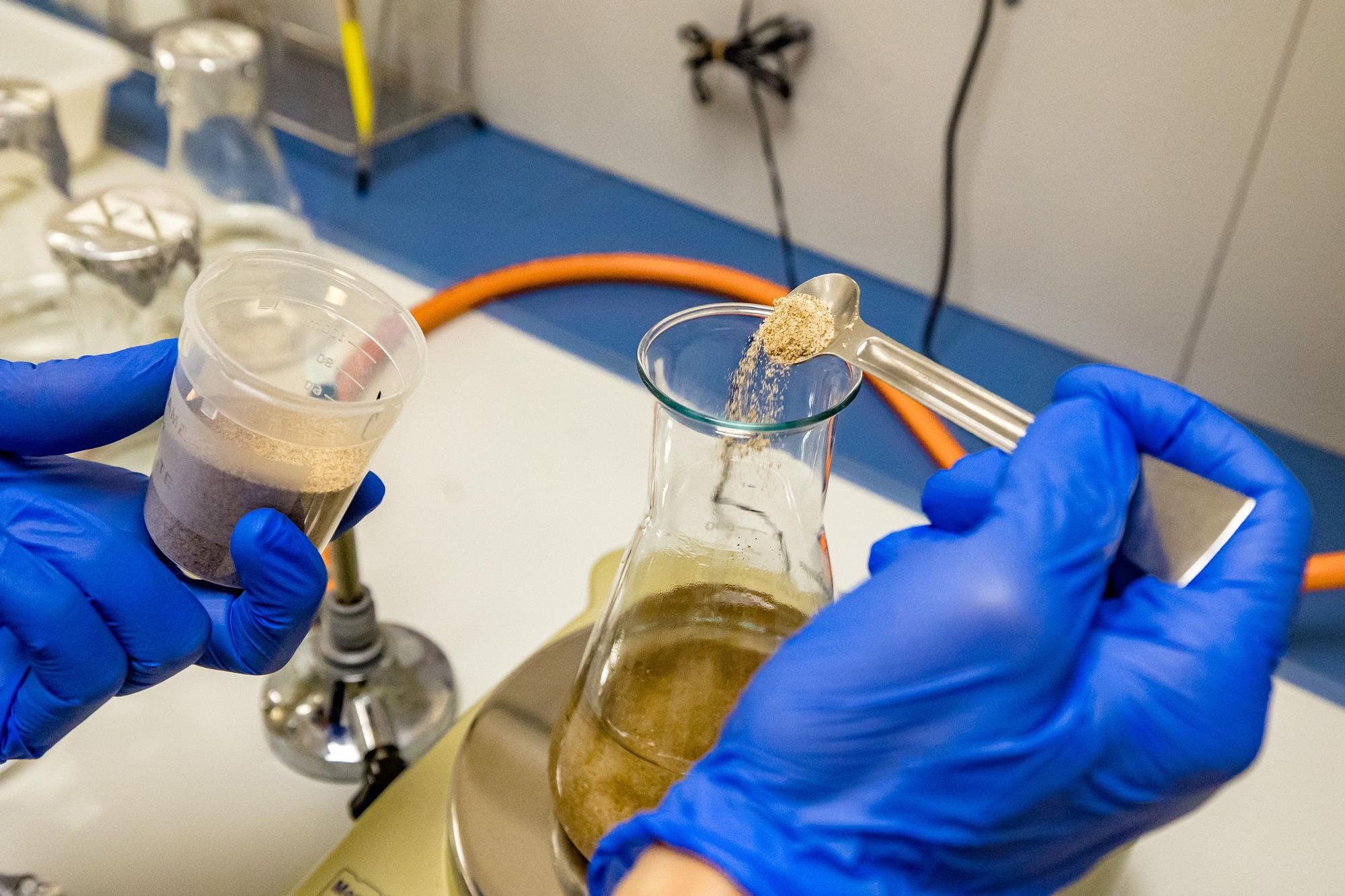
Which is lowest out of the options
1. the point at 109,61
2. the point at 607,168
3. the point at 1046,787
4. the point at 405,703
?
the point at 405,703

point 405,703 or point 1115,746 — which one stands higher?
point 1115,746

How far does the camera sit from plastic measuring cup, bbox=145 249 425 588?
563mm

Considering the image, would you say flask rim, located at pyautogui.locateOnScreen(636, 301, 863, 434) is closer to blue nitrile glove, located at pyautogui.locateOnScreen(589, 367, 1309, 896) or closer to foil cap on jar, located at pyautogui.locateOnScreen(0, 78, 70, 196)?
blue nitrile glove, located at pyautogui.locateOnScreen(589, 367, 1309, 896)

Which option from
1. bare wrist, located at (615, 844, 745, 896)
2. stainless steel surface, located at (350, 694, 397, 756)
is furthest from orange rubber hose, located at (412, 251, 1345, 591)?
bare wrist, located at (615, 844, 745, 896)

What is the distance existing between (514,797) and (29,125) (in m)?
0.96

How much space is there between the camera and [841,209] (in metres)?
1.50

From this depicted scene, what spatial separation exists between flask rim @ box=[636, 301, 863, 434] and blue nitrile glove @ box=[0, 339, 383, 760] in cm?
22

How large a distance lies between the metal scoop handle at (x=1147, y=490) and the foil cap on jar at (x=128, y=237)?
28.2 inches

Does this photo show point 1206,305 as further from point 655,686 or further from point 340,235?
point 340,235

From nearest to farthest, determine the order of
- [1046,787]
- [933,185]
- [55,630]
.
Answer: [1046,787]
[55,630]
[933,185]

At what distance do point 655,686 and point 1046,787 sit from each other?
0.75ft

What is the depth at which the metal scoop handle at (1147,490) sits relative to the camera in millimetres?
524

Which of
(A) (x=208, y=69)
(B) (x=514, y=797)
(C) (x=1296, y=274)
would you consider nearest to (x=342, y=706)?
(B) (x=514, y=797)

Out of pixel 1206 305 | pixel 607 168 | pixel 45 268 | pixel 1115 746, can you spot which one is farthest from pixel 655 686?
pixel 607 168
